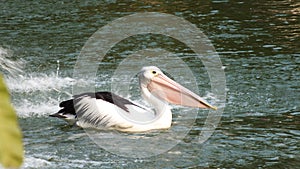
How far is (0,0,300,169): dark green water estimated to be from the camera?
16.9ft

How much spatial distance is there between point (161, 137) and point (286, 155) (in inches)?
50.1

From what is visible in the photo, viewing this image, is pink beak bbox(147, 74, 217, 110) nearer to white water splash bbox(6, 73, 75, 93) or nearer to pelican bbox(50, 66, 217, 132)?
pelican bbox(50, 66, 217, 132)

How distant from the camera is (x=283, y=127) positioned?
5.77 metres

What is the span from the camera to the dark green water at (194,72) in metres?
5.16

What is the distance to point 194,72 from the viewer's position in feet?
25.4

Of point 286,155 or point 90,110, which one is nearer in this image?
point 286,155

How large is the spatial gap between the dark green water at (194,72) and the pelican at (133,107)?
0.20 meters

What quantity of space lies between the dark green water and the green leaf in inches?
179

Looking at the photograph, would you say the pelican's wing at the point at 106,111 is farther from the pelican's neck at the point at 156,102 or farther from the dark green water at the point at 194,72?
the dark green water at the point at 194,72

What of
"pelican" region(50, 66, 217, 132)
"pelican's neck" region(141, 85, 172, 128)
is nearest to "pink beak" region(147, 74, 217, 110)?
"pelican" region(50, 66, 217, 132)

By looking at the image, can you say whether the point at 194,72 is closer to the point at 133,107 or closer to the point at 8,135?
the point at 133,107

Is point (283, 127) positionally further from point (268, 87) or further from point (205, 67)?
point (205, 67)

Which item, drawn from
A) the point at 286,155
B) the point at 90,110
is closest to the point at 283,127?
the point at 286,155

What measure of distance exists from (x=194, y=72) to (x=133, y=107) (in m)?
2.08
